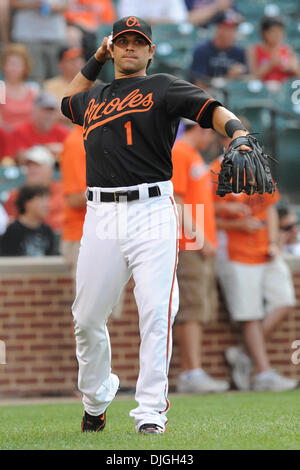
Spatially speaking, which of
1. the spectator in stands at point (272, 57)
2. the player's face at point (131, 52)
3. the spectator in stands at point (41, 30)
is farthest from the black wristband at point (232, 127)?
the spectator in stands at point (272, 57)

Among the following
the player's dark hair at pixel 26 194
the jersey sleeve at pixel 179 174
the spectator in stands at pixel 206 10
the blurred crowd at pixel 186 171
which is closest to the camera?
the jersey sleeve at pixel 179 174

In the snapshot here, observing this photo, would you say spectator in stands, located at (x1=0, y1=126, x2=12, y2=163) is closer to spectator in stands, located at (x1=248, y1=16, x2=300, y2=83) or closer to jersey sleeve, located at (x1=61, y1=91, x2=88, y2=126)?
spectator in stands, located at (x1=248, y1=16, x2=300, y2=83)

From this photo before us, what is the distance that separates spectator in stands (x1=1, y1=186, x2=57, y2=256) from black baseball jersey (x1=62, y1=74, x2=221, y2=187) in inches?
146

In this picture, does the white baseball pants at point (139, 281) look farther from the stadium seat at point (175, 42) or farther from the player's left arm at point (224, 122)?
the stadium seat at point (175, 42)

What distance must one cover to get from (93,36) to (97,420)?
7.61 metres

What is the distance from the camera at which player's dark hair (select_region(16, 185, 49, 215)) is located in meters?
7.99

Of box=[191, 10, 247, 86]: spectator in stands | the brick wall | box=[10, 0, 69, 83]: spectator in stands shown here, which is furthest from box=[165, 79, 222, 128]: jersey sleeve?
box=[10, 0, 69, 83]: spectator in stands

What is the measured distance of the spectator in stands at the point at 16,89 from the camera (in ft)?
33.7

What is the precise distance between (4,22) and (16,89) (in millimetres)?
1625

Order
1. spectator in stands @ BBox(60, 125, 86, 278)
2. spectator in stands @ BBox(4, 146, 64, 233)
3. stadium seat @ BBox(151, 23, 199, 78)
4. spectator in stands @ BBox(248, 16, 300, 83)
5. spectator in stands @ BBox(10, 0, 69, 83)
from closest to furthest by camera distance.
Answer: spectator in stands @ BBox(60, 125, 86, 278) < spectator in stands @ BBox(4, 146, 64, 233) < spectator in stands @ BBox(10, 0, 69, 83) < spectator in stands @ BBox(248, 16, 300, 83) < stadium seat @ BBox(151, 23, 199, 78)

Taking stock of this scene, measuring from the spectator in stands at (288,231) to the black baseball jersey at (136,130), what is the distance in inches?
184

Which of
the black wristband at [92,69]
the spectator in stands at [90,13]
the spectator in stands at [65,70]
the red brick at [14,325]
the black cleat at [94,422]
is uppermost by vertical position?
the spectator in stands at [90,13]

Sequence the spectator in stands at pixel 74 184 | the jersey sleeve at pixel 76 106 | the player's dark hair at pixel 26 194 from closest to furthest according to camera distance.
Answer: the jersey sleeve at pixel 76 106, the spectator in stands at pixel 74 184, the player's dark hair at pixel 26 194

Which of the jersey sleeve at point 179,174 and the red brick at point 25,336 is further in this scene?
the red brick at point 25,336
